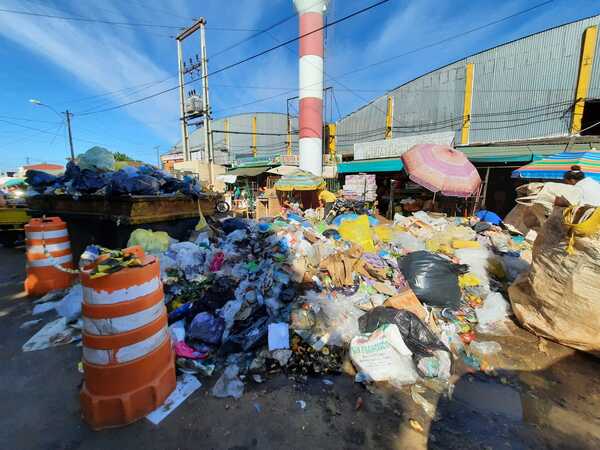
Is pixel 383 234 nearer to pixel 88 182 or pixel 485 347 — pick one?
pixel 485 347

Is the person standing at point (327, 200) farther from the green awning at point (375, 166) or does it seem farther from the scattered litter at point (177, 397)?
the scattered litter at point (177, 397)

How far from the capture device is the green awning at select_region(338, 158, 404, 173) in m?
9.58

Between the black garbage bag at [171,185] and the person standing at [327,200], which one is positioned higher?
the black garbage bag at [171,185]

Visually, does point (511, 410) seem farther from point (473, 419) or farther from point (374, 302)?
point (374, 302)

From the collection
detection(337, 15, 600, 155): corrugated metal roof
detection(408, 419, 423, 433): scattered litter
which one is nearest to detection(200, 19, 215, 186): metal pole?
detection(337, 15, 600, 155): corrugated metal roof

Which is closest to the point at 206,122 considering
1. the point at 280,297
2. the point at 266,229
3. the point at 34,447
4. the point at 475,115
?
the point at 266,229

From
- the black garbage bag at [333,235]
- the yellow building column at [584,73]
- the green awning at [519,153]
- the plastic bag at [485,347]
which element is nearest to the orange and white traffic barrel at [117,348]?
the plastic bag at [485,347]

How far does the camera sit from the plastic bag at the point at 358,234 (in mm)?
4688

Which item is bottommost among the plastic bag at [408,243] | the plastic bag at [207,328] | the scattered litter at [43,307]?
the scattered litter at [43,307]

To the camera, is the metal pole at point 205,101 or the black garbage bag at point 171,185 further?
the metal pole at point 205,101

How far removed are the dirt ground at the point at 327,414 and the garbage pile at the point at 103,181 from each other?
2168 millimetres

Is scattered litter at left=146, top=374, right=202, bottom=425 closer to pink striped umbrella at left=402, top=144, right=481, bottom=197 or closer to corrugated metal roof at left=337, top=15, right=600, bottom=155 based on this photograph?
pink striped umbrella at left=402, top=144, right=481, bottom=197

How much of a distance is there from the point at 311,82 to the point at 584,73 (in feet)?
35.9

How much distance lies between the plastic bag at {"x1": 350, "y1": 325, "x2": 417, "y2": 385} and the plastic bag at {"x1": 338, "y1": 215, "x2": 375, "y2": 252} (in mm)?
2472
